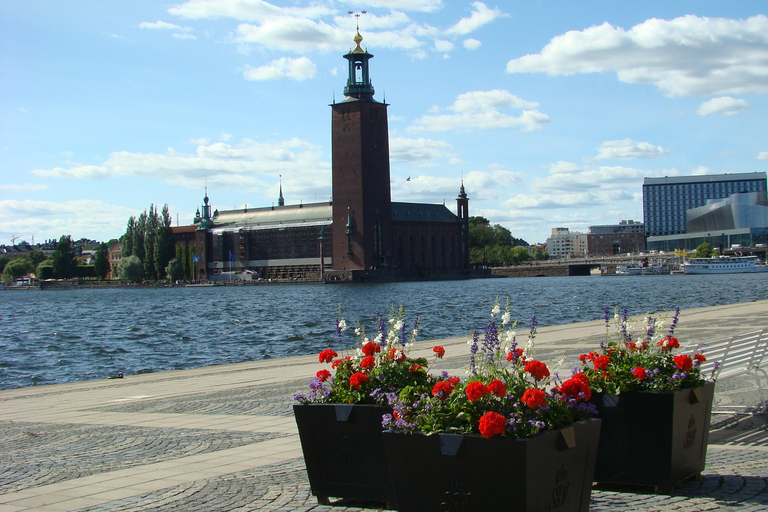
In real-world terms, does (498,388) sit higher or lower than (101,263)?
lower

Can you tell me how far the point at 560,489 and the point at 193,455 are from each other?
4541 millimetres

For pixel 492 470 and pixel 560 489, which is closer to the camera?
pixel 492 470

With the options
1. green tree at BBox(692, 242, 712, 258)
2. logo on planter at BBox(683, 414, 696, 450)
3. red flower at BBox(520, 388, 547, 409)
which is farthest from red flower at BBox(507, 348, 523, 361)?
green tree at BBox(692, 242, 712, 258)

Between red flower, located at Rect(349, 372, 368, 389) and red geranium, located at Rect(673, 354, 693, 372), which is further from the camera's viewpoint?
red geranium, located at Rect(673, 354, 693, 372)

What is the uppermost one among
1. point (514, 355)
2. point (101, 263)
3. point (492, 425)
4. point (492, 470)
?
point (101, 263)

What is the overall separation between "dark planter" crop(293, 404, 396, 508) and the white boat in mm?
153357

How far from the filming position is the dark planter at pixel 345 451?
551 centimetres

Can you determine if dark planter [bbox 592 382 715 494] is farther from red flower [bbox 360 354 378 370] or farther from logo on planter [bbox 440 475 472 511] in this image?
logo on planter [bbox 440 475 472 511]

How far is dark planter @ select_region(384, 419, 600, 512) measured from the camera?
Result: 4207mm

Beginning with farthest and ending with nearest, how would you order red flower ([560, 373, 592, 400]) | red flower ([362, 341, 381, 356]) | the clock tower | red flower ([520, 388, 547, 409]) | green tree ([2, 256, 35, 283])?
green tree ([2, 256, 35, 283]) → the clock tower → red flower ([362, 341, 381, 356]) → red flower ([560, 373, 592, 400]) → red flower ([520, 388, 547, 409])

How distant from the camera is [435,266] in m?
147

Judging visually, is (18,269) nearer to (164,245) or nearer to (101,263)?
(101,263)

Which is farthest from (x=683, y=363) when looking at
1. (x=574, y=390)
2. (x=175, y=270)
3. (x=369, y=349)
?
(x=175, y=270)

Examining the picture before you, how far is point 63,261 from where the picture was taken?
16312cm
